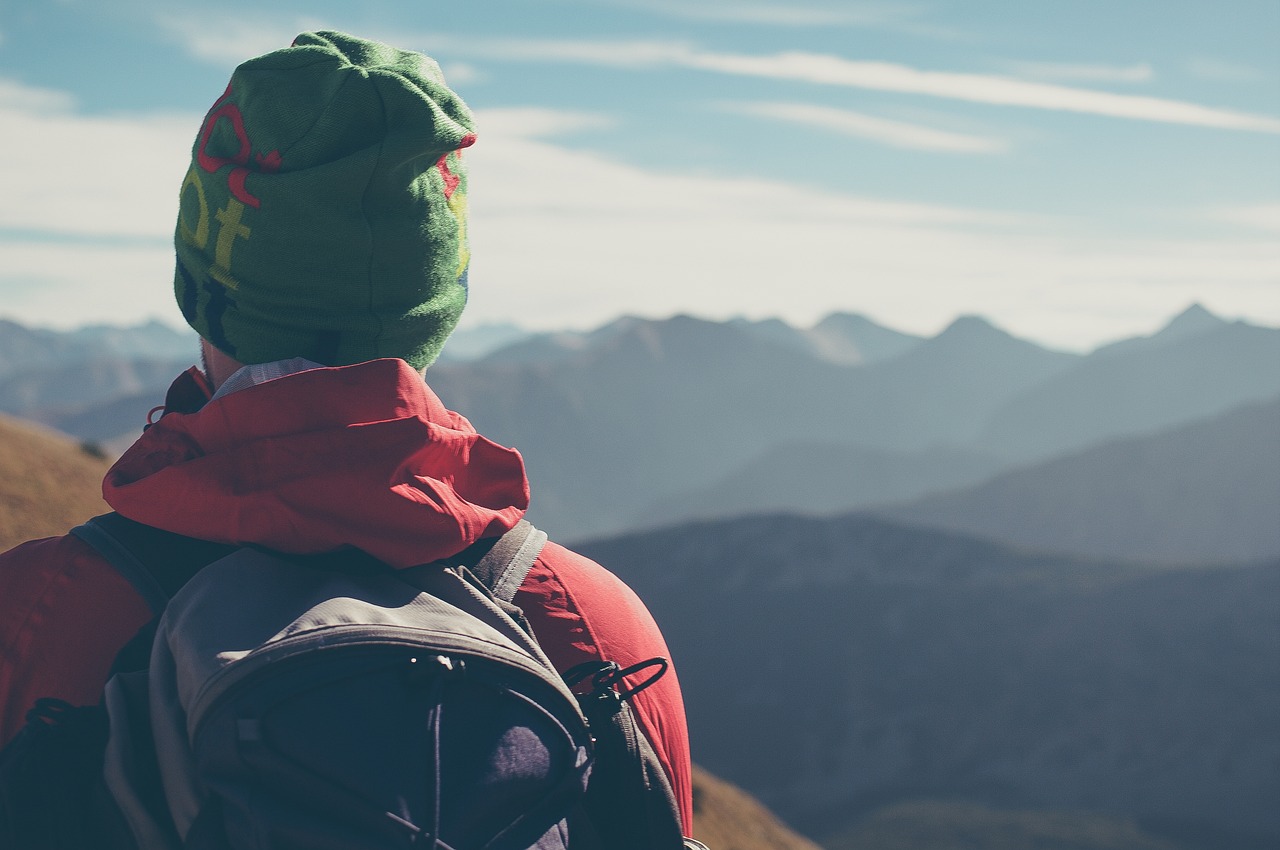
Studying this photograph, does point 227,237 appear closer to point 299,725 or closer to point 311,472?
point 311,472

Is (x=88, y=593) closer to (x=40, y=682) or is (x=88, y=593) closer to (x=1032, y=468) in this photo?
(x=40, y=682)

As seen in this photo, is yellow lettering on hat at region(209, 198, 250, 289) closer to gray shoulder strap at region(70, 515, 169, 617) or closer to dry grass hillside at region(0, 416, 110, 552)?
gray shoulder strap at region(70, 515, 169, 617)

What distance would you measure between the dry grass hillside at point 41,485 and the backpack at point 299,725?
28363 millimetres

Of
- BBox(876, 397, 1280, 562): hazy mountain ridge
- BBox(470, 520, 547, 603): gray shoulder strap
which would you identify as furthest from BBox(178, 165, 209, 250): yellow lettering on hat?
BBox(876, 397, 1280, 562): hazy mountain ridge

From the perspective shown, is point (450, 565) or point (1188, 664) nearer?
point (450, 565)

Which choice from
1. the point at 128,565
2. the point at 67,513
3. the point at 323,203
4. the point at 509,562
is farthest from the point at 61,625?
the point at 67,513

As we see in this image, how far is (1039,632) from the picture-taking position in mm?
79562

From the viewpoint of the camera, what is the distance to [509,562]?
2131mm

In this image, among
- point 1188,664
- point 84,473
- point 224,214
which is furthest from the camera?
point 1188,664

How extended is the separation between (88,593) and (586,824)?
0.94 metres

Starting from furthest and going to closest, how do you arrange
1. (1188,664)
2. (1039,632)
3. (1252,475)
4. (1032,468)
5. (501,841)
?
(1032,468), (1252,475), (1039,632), (1188,664), (501,841)

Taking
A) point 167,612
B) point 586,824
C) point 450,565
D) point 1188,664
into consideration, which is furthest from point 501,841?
point 1188,664

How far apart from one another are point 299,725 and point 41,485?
34.5 metres

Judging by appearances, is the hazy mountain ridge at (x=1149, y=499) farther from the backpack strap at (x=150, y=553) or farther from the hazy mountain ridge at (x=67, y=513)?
the backpack strap at (x=150, y=553)
